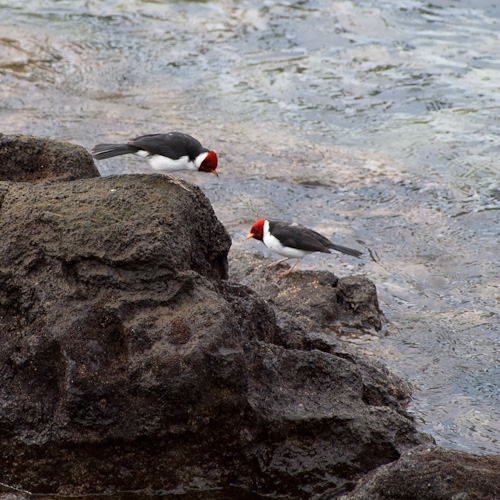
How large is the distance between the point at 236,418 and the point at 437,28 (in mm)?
13074

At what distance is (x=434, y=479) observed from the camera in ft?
11.7

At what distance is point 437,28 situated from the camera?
50.1ft

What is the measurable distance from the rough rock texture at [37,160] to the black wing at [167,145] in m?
0.45

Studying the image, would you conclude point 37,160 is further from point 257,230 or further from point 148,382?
point 257,230

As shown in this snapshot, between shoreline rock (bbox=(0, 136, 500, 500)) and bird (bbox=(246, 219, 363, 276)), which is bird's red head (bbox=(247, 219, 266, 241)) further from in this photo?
shoreline rock (bbox=(0, 136, 500, 500))

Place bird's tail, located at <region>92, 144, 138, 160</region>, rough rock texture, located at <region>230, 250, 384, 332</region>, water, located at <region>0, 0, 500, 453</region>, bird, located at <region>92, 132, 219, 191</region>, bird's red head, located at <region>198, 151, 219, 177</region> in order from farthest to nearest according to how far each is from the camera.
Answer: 1. water, located at <region>0, 0, 500, 453</region>
2. rough rock texture, located at <region>230, 250, 384, 332</region>
3. bird's red head, located at <region>198, 151, 219, 177</region>
4. bird, located at <region>92, 132, 219, 191</region>
5. bird's tail, located at <region>92, 144, 138, 160</region>

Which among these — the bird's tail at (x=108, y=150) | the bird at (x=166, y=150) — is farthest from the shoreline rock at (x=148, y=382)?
the bird at (x=166, y=150)

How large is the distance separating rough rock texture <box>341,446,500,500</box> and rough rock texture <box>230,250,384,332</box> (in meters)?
2.90

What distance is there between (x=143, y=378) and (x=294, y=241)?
4210mm

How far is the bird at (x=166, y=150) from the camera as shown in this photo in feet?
17.9

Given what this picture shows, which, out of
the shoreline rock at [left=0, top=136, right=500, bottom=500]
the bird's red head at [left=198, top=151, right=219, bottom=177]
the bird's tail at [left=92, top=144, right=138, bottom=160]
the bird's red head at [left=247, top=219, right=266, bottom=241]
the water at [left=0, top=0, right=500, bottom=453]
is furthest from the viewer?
the bird's red head at [left=247, top=219, right=266, bottom=241]

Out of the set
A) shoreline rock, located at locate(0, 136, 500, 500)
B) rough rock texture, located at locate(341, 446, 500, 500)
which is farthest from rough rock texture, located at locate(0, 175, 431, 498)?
rough rock texture, located at locate(341, 446, 500, 500)

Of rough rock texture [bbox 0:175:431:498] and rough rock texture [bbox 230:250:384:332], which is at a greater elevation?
rough rock texture [bbox 0:175:431:498]

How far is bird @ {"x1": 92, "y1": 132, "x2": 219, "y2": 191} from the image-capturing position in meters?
5.45
